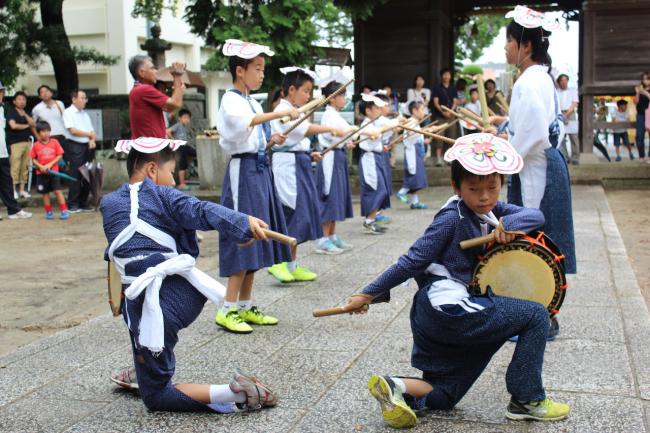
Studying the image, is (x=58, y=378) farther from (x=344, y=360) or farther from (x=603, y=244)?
(x=603, y=244)

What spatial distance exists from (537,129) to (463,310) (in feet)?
5.69

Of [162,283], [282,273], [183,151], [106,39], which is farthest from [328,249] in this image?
[106,39]

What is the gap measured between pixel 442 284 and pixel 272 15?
8.91 metres

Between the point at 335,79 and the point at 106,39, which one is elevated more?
the point at 106,39

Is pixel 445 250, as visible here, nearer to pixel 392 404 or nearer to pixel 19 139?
pixel 392 404

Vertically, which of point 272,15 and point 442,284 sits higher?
point 272,15

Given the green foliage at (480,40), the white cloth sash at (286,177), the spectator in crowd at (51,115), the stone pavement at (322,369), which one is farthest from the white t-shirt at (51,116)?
the green foliage at (480,40)

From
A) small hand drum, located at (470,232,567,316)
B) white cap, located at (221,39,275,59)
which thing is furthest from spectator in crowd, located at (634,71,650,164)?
small hand drum, located at (470,232,567,316)

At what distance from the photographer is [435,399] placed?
3479mm

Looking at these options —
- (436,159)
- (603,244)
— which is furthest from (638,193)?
(603,244)

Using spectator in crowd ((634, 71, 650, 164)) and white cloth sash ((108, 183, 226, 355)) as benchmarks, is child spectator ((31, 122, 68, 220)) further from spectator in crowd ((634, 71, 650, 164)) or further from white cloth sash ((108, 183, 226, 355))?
spectator in crowd ((634, 71, 650, 164))

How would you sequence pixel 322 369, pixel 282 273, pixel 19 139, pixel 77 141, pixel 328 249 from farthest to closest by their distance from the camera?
1. pixel 19 139
2. pixel 77 141
3. pixel 328 249
4. pixel 282 273
5. pixel 322 369

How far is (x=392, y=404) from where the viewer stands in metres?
3.30

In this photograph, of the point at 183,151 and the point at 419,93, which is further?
the point at 419,93
